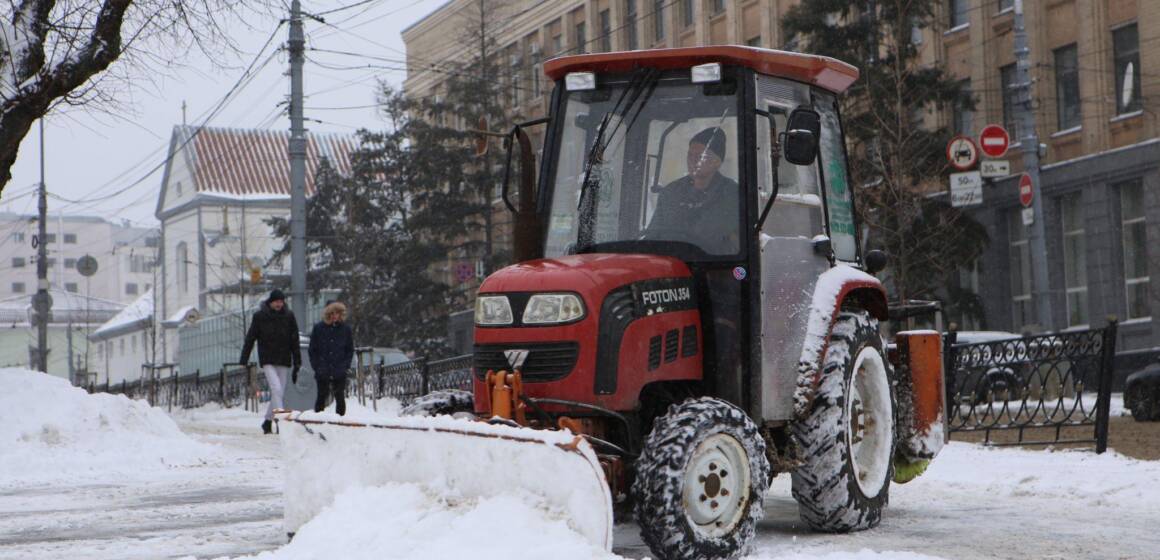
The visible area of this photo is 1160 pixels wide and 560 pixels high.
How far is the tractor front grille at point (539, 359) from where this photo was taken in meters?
7.88

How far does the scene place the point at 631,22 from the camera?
5181 cm

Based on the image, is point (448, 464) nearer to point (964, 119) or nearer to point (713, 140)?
point (713, 140)

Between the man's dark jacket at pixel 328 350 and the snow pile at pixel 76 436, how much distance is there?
158 centimetres

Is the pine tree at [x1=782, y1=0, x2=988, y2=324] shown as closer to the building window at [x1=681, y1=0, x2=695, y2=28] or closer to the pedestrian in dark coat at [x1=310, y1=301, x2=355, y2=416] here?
the building window at [x1=681, y1=0, x2=695, y2=28]

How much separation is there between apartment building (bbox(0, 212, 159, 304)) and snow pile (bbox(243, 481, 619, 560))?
141 metres

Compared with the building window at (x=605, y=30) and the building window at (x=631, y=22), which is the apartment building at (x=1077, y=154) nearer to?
the building window at (x=631, y=22)

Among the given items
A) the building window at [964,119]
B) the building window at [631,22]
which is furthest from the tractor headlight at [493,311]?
the building window at [631,22]

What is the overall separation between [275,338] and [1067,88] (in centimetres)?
2196

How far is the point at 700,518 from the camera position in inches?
303

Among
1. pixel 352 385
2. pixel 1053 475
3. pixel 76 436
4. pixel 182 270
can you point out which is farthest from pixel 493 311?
pixel 182 270

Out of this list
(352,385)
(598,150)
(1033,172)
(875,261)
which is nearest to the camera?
(598,150)

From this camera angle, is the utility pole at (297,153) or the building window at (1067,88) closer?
the utility pole at (297,153)

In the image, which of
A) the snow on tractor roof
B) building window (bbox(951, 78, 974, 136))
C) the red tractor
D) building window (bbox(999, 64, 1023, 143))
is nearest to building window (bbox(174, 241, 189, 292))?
building window (bbox(951, 78, 974, 136))

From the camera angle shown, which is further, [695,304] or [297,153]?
[297,153]
